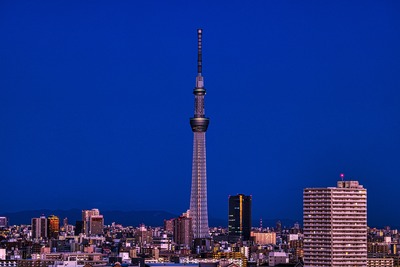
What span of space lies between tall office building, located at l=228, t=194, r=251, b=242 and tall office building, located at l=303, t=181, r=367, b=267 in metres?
60.8

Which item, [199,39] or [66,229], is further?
[66,229]

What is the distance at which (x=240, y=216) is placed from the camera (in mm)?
123938

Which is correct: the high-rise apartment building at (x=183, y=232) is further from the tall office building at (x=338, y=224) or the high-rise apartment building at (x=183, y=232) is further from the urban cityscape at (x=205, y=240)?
the tall office building at (x=338, y=224)

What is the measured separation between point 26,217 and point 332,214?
10467 cm

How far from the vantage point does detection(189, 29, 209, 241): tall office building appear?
96625mm

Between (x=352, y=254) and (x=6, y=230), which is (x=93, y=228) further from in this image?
(x=352, y=254)

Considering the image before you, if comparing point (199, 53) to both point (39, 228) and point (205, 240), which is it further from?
point (39, 228)

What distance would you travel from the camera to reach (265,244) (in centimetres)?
11512

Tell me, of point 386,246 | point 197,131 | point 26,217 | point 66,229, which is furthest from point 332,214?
point 26,217

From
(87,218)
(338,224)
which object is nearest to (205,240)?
(87,218)

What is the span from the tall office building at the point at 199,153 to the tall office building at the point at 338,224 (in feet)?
117

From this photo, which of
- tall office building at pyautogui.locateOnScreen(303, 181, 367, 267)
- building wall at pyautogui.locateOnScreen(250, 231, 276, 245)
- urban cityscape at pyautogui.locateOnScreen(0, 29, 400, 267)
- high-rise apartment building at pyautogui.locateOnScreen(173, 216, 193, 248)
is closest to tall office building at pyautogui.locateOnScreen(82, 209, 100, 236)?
urban cityscape at pyautogui.locateOnScreen(0, 29, 400, 267)

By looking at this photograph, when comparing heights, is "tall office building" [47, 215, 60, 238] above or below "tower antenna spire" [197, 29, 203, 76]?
below

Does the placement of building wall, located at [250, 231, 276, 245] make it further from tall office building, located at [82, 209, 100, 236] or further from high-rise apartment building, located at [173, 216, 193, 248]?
tall office building, located at [82, 209, 100, 236]
